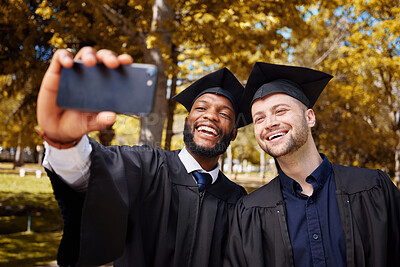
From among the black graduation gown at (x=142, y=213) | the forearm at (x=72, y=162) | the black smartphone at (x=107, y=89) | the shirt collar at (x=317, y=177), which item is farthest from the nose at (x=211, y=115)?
the black smartphone at (x=107, y=89)

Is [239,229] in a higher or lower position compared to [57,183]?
lower

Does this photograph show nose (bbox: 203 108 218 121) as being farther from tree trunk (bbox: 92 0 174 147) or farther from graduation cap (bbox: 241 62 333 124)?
tree trunk (bbox: 92 0 174 147)

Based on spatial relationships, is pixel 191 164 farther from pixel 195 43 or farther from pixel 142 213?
pixel 195 43

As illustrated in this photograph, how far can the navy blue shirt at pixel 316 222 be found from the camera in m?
2.15

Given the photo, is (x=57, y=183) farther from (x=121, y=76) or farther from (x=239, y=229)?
(x=239, y=229)

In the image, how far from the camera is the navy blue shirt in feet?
7.07

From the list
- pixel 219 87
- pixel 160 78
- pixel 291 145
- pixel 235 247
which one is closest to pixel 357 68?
pixel 160 78

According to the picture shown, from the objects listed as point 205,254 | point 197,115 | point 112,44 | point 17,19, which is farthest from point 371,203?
point 17,19

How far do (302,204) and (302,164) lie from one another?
0.31 metres

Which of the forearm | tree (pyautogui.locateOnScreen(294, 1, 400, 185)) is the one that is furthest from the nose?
tree (pyautogui.locateOnScreen(294, 1, 400, 185))

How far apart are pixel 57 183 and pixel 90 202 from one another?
0.23m

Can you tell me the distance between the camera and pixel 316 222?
7.29ft

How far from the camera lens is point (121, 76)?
136 centimetres

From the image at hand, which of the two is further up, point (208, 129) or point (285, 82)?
point (285, 82)
